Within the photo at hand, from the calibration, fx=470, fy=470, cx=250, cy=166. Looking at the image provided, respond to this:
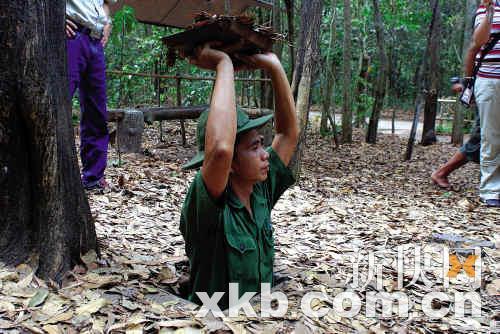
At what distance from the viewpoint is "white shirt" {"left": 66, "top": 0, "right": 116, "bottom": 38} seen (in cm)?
342

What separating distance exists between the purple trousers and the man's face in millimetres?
1970

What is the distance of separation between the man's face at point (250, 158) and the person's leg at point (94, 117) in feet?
6.94

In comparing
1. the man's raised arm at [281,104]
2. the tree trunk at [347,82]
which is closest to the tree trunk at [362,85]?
the tree trunk at [347,82]

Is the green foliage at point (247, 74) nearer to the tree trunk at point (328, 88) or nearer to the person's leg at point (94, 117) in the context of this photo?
the tree trunk at point (328, 88)

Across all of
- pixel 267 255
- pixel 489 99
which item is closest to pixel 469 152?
pixel 489 99

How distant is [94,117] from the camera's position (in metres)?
3.79

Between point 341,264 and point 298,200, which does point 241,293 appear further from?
point 298,200

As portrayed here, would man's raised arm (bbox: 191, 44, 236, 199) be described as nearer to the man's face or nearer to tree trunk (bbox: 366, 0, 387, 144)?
the man's face

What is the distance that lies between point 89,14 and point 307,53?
231 centimetres

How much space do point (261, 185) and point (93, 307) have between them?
926mm

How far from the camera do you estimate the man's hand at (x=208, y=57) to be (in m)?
1.97

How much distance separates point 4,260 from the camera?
1900mm

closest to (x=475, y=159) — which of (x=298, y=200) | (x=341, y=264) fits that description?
(x=298, y=200)

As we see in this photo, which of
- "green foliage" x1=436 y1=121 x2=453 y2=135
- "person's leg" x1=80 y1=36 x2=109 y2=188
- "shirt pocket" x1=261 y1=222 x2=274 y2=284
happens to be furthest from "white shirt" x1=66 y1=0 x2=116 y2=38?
"green foliage" x1=436 y1=121 x2=453 y2=135
